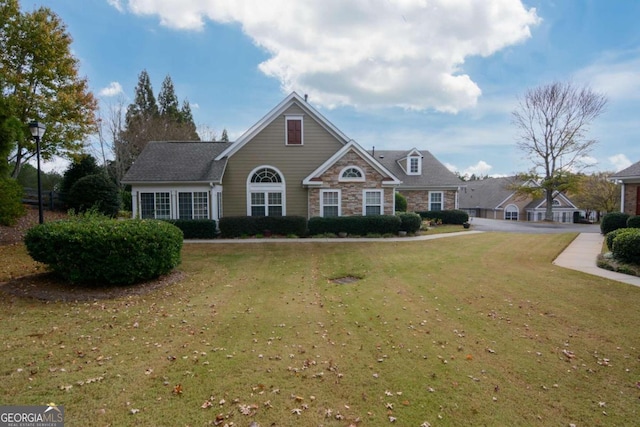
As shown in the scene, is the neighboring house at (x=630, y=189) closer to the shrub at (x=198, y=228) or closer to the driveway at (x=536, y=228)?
the driveway at (x=536, y=228)

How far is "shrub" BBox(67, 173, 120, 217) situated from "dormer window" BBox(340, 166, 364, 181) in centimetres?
1500

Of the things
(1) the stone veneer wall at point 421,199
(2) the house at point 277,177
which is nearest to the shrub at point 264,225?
(2) the house at point 277,177

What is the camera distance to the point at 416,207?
27.8 meters

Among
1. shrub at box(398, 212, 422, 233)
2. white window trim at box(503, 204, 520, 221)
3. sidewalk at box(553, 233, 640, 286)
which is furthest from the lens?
white window trim at box(503, 204, 520, 221)

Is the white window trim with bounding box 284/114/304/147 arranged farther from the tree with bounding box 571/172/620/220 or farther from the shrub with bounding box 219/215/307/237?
the tree with bounding box 571/172/620/220

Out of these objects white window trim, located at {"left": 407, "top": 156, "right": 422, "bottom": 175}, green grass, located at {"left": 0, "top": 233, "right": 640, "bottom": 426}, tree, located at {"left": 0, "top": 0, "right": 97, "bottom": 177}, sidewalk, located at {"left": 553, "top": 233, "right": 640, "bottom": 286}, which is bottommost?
green grass, located at {"left": 0, "top": 233, "right": 640, "bottom": 426}

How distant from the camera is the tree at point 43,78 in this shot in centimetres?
1820

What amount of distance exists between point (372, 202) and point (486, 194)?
44.1 m

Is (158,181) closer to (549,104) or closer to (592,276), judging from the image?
(592,276)

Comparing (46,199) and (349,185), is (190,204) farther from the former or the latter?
(46,199)

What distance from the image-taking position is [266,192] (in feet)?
61.7

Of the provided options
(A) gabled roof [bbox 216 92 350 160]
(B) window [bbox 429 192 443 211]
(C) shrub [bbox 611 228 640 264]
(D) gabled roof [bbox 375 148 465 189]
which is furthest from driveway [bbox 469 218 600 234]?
(A) gabled roof [bbox 216 92 350 160]

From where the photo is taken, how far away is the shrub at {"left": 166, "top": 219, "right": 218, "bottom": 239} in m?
16.8

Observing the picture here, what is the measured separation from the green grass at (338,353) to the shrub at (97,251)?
91 cm
